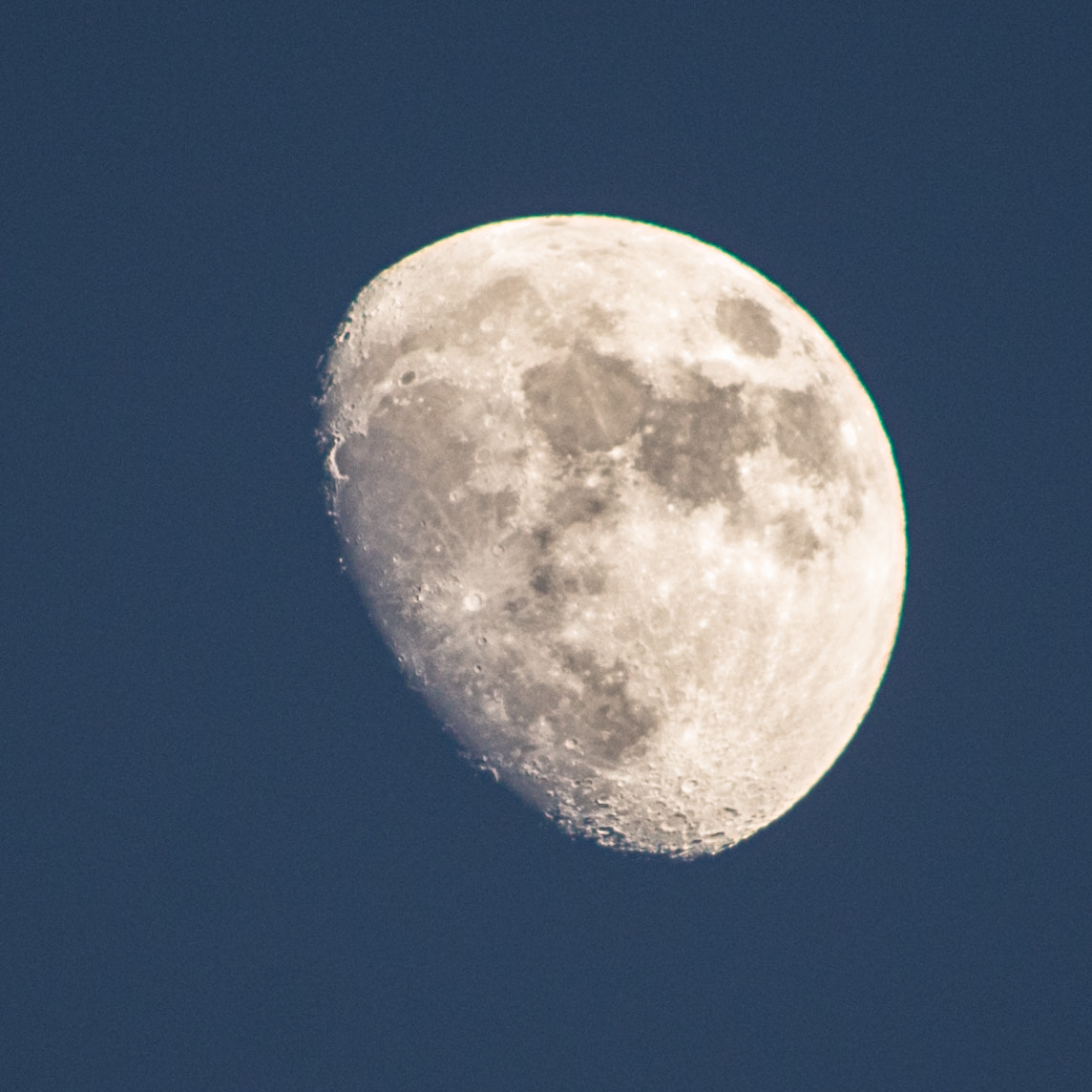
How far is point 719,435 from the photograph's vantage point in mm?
5688

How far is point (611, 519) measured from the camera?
5543 millimetres

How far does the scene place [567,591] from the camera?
220 inches

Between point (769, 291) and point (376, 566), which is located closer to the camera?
point (376, 566)

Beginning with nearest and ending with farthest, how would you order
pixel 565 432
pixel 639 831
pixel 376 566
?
pixel 565 432 < pixel 376 566 < pixel 639 831

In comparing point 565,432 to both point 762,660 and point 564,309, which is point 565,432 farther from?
point 762,660

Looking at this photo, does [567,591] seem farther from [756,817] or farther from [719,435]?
[756,817]

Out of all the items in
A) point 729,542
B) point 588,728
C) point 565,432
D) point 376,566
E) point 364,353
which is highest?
point 364,353

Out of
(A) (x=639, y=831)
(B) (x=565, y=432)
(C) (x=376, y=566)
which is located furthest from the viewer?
(A) (x=639, y=831)

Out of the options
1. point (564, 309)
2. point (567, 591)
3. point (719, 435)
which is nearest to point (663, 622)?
point (567, 591)

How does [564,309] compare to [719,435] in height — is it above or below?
above

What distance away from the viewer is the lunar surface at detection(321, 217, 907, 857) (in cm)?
557

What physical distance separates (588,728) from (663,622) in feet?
3.00

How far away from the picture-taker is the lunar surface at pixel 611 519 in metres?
5.57

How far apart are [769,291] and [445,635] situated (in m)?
3.64
